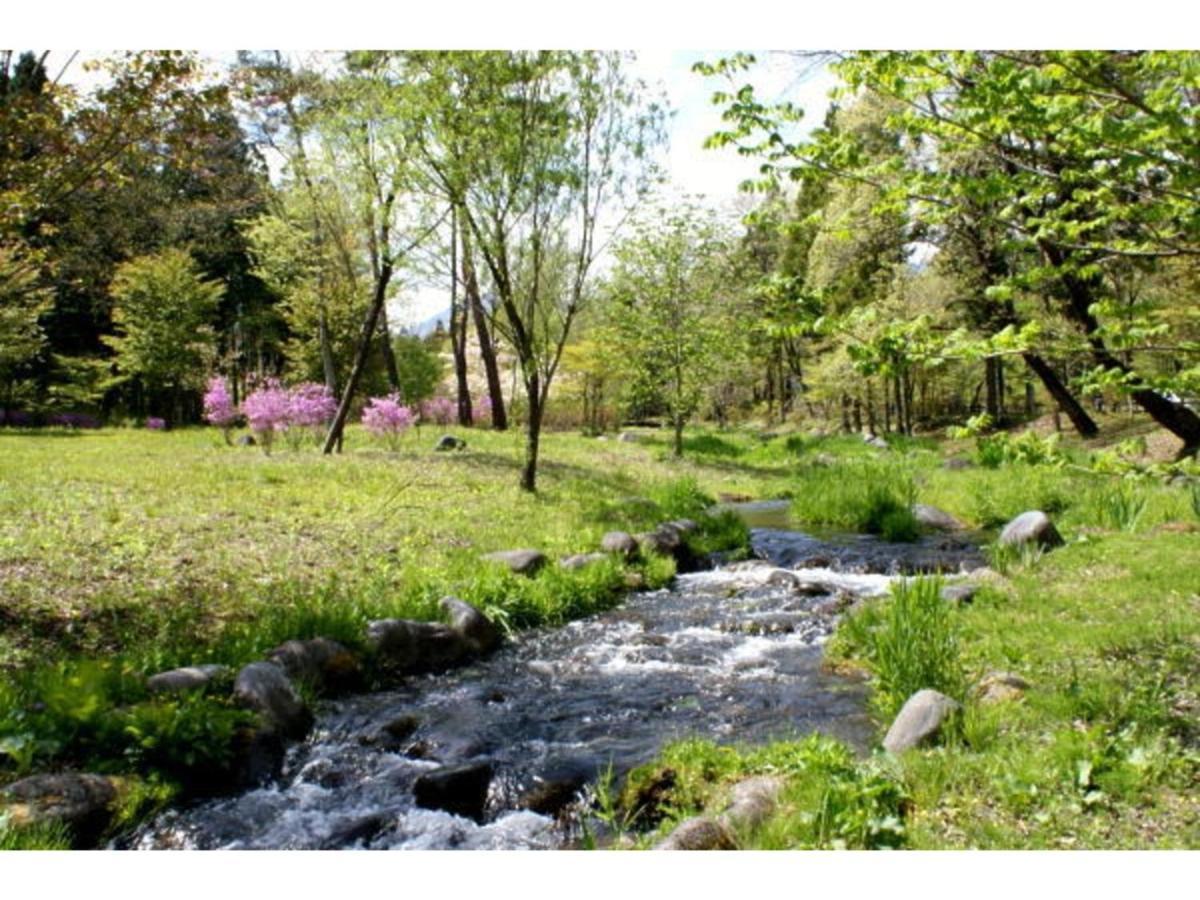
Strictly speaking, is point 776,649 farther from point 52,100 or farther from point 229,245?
point 229,245

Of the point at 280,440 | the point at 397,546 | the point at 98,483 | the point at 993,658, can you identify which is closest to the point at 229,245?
the point at 280,440

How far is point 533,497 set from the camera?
43.4ft

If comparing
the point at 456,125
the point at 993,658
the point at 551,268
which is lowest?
the point at 993,658

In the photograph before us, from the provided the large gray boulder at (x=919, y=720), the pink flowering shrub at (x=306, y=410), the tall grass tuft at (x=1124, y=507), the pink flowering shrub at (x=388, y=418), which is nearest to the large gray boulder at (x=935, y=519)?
the tall grass tuft at (x=1124, y=507)

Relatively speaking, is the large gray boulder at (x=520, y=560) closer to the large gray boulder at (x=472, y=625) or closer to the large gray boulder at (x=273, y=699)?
the large gray boulder at (x=472, y=625)

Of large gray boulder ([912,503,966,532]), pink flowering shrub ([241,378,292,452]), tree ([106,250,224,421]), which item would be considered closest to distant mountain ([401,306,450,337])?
tree ([106,250,224,421])

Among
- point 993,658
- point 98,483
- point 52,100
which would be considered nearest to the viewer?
Answer: point 993,658

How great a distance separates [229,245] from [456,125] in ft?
94.2

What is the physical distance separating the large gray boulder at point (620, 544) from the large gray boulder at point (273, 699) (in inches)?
191

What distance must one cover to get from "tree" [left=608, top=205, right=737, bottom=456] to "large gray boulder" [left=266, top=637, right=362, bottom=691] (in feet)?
47.7

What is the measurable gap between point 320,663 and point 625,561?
441cm

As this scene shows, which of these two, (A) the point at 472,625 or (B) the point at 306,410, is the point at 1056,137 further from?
(B) the point at 306,410

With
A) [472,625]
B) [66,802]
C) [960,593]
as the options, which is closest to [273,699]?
[66,802]

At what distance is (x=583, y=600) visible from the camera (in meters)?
8.31
